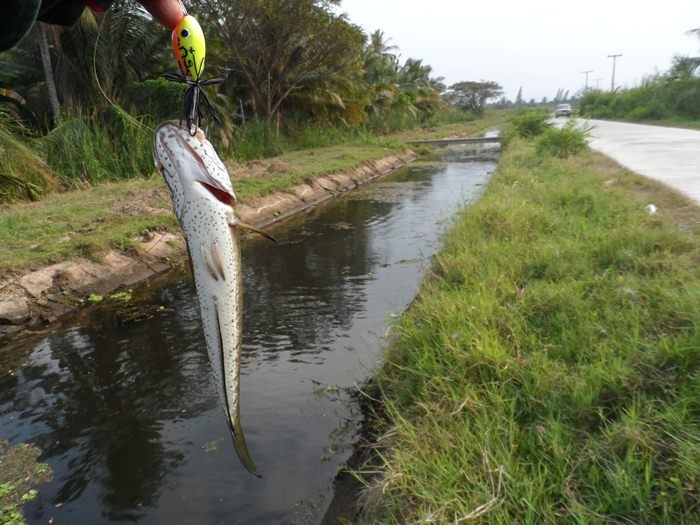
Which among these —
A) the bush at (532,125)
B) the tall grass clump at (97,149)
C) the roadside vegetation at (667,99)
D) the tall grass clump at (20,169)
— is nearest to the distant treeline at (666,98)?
the roadside vegetation at (667,99)

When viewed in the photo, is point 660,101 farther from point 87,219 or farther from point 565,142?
point 87,219

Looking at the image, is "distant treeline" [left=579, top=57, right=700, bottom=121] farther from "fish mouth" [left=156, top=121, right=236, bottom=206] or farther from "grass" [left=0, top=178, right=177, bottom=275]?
"fish mouth" [left=156, top=121, right=236, bottom=206]

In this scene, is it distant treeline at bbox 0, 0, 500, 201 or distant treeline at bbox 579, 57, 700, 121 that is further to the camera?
distant treeline at bbox 579, 57, 700, 121

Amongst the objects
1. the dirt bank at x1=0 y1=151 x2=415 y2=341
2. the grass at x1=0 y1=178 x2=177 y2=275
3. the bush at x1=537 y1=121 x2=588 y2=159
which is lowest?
the dirt bank at x1=0 y1=151 x2=415 y2=341

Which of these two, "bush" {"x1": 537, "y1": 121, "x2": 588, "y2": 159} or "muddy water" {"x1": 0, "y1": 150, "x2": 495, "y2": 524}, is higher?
"bush" {"x1": 537, "y1": 121, "x2": 588, "y2": 159}

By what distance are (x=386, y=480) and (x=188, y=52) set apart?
195 cm

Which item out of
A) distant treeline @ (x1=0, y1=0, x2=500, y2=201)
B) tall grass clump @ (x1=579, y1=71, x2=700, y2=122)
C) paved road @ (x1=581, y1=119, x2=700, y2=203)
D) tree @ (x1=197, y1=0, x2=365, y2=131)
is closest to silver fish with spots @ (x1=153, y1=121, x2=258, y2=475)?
distant treeline @ (x1=0, y1=0, x2=500, y2=201)

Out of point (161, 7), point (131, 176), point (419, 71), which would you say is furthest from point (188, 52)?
point (419, 71)

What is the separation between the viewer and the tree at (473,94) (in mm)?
52469

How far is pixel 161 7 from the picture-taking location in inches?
53.0

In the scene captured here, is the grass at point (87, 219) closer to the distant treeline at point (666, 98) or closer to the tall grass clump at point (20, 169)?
the tall grass clump at point (20, 169)

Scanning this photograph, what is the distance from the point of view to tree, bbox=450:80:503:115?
2066 inches

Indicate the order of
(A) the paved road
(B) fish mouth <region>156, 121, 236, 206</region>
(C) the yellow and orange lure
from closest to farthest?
1. (C) the yellow and orange lure
2. (B) fish mouth <region>156, 121, 236, 206</region>
3. (A) the paved road

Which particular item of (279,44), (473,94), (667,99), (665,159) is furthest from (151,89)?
(473,94)
